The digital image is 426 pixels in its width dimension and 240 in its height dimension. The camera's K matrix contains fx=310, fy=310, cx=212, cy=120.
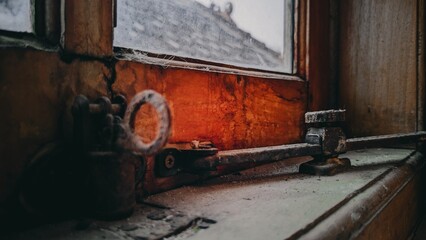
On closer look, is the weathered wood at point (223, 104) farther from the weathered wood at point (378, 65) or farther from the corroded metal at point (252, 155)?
the weathered wood at point (378, 65)

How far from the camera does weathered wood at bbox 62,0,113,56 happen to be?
648mm

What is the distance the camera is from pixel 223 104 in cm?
105

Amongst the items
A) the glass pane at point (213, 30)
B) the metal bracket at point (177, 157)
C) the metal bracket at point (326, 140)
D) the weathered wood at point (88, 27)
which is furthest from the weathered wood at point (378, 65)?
the weathered wood at point (88, 27)

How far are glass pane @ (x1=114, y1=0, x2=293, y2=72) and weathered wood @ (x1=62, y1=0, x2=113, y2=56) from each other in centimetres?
10

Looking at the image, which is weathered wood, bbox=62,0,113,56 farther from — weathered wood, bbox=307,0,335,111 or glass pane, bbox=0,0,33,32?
weathered wood, bbox=307,0,335,111

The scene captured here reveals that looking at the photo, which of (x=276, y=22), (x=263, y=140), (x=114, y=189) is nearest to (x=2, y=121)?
(x=114, y=189)

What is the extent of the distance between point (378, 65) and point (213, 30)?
0.97 meters

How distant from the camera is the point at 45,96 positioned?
0.61 metres

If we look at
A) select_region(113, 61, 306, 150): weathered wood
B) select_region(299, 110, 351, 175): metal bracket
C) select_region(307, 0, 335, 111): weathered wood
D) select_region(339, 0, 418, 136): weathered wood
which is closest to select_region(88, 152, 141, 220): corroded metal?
select_region(113, 61, 306, 150): weathered wood

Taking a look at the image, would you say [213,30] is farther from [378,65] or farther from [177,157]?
[378,65]

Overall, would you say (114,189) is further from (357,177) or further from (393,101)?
(393,101)

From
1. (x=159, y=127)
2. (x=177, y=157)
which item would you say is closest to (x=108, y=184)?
(x=159, y=127)

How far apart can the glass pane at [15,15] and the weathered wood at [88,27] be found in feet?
0.26

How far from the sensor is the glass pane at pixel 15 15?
62cm
